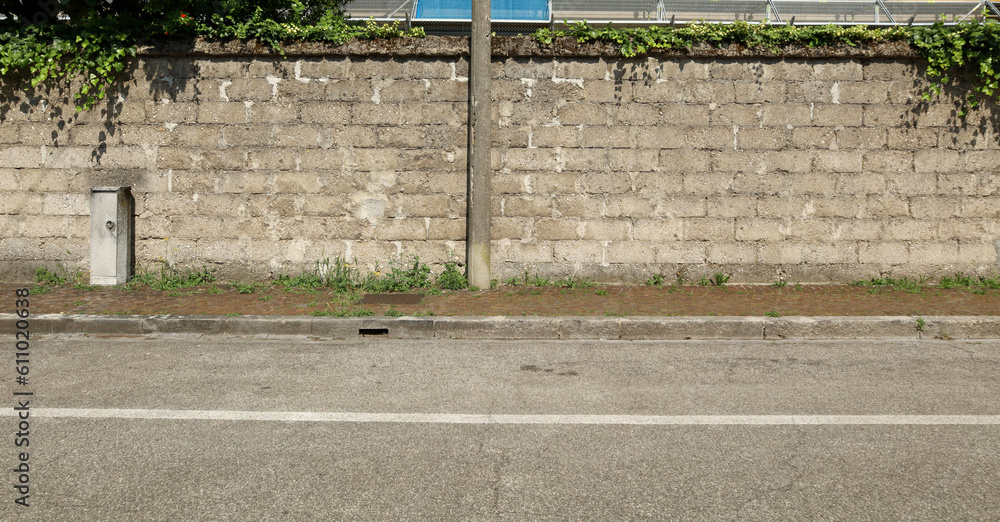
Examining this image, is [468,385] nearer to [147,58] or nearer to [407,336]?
[407,336]

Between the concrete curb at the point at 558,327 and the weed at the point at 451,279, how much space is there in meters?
1.68

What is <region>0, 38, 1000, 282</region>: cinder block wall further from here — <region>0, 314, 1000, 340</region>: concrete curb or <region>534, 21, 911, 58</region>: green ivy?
<region>0, 314, 1000, 340</region>: concrete curb

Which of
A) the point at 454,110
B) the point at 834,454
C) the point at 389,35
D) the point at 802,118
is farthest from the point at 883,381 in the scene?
the point at 389,35

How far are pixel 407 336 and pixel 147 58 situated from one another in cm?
492

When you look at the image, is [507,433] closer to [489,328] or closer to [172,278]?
[489,328]

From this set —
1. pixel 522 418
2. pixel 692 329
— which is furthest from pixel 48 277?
pixel 692 329

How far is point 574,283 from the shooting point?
830cm

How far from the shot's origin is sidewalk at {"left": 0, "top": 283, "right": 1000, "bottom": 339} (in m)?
6.43

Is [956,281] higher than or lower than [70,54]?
lower

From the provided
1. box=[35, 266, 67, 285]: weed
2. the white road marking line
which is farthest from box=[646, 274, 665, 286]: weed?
box=[35, 266, 67, 285]: weed

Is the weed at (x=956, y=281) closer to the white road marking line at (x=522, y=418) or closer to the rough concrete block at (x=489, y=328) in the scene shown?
the white road marking line at (x=522, y=418)

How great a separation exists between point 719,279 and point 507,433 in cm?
525

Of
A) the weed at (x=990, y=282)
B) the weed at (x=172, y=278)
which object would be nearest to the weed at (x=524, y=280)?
the weed at (x=172, y=278)

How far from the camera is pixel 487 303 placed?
7.32m
